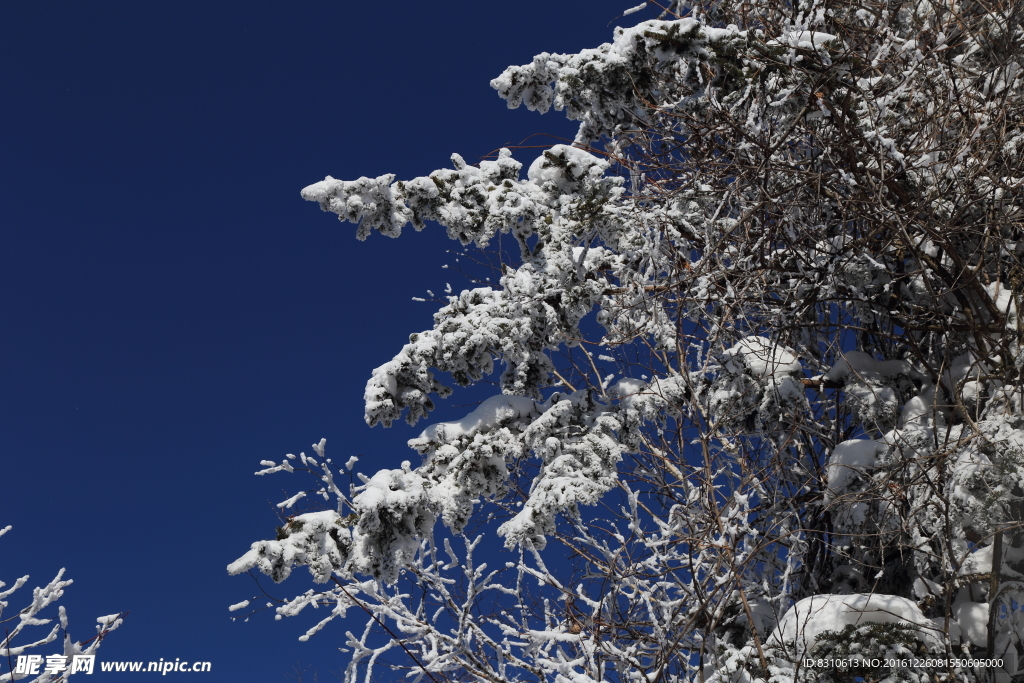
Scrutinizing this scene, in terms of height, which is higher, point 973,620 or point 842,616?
point 842,616

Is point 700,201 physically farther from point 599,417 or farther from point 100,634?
point 100,634

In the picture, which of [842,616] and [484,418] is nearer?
[842,616]

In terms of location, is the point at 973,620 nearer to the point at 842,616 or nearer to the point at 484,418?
the point at 842,616

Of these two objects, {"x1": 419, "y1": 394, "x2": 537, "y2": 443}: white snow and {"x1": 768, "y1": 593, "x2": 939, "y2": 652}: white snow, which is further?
{"x1": 419, "y1": 394, "x2": 537, "y2": 443}: white snow

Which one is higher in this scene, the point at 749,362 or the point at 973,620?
the point at 749,362

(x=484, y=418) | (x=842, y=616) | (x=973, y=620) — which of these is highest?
(x=484, y=418)

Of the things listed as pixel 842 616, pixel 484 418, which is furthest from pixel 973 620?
pixel 484 418

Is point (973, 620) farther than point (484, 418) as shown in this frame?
No

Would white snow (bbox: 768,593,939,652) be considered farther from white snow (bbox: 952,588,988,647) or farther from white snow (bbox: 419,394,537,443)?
white snow (bbox: 419,394,537,443)

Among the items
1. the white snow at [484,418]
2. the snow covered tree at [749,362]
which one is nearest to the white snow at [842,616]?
the snow covered tree at [749,362]

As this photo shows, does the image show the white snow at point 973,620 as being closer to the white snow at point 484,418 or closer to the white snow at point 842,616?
the white snow at point 842,616

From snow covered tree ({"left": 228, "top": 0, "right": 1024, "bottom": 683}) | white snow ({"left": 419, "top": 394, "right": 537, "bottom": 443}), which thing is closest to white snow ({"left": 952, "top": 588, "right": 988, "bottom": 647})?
snow covered tree ({"left": 228, "top": 0, "right": 1024, "bottom": 683})

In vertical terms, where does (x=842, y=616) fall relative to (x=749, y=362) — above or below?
below

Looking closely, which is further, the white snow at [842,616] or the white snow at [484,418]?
the white snow at [484,418]
